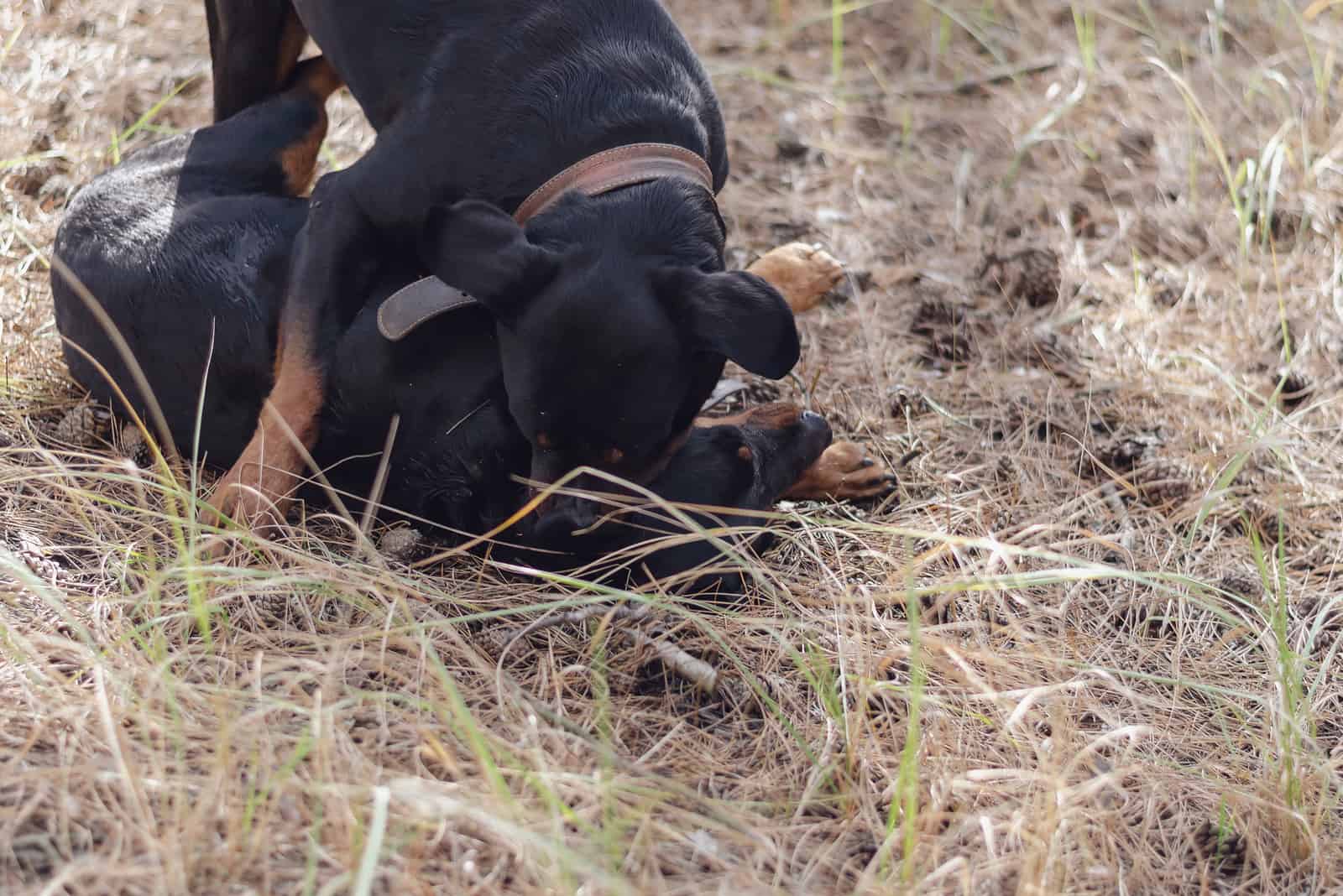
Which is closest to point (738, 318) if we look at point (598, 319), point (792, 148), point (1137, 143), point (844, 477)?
point (598, 319)

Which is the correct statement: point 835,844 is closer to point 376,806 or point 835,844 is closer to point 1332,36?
point 376,806

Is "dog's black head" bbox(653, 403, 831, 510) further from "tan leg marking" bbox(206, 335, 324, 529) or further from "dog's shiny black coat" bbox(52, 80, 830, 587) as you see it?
"tan leg marking" bbox(206, 335, 324, 529)

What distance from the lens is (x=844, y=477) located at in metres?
3.00

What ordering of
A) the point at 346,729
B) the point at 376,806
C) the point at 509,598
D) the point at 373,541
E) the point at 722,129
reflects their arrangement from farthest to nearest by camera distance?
the point at 722,129 < the point at 373,541 < the point at 509,598 < the point at 346,729 < the point at 376,806

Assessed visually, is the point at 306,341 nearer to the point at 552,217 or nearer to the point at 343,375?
the point at 343,375

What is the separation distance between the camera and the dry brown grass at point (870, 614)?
182 cm

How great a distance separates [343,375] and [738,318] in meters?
0.91

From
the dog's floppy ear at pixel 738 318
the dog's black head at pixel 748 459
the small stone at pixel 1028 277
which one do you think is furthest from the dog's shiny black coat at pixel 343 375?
the small stone at pixel 1028 277

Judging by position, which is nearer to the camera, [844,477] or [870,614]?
[870,614]

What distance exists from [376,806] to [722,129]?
2.04 meters

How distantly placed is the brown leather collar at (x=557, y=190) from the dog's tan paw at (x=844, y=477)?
767mm

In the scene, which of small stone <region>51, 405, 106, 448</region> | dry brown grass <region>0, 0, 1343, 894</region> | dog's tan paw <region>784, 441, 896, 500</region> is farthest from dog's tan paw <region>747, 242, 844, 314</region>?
small stone <region>51, 405, 106, 448</region>

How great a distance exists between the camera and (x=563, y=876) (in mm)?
1670

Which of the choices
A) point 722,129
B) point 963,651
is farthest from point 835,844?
point 722,129
